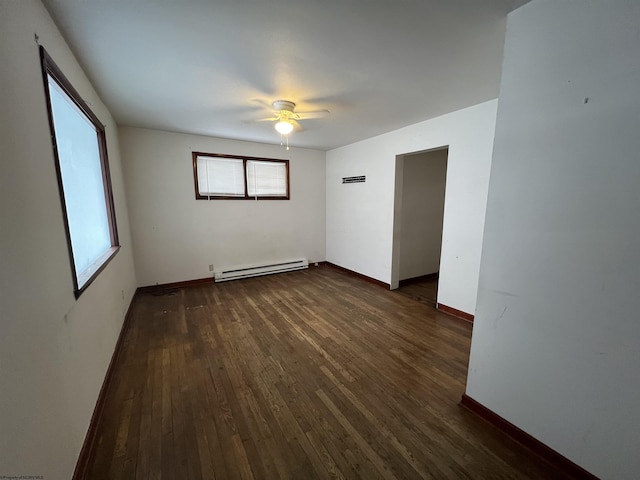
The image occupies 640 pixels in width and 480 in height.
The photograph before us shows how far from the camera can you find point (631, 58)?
3.34 feet

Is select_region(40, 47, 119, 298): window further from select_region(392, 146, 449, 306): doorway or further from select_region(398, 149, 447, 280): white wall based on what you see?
select_region(398, 149, 447, 280): white wall

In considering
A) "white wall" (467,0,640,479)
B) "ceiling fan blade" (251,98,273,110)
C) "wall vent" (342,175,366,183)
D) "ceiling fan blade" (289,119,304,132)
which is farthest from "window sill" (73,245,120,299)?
"wall vent" (342,175,366,183)

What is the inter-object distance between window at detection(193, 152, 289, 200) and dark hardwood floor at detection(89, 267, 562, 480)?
210 cm

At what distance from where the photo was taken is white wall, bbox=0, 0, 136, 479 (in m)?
0.83

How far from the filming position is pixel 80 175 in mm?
1896

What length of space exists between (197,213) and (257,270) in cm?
142

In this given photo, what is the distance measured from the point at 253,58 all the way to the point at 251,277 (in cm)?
351

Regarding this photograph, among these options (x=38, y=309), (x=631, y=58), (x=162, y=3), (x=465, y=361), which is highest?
(x=162, y=3)

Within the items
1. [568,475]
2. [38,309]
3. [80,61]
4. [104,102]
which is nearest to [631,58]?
[568,475]

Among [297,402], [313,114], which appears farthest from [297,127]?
[297,402]

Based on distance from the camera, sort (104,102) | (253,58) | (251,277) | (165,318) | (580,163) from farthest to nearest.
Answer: (251,277) < (165,318) < (104,102) < (253,58) < (580,163)

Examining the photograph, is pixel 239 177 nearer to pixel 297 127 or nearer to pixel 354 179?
pixel 297 127

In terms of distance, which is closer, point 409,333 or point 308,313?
point 409,333

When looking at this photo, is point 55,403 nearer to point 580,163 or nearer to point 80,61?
point 80,61
